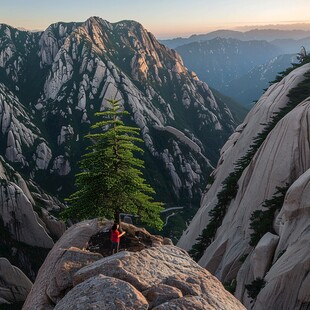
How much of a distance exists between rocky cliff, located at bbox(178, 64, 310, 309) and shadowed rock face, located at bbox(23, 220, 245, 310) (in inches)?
335

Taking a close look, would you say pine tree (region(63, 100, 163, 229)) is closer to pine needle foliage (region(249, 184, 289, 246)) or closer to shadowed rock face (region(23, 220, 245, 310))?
shadowed rock face (region(23, 220, 245, 310))

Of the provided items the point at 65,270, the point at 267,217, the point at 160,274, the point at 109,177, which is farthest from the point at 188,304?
the point at 267,217

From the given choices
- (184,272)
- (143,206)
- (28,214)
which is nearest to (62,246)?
(143,206)

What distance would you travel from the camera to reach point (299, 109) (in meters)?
36.1

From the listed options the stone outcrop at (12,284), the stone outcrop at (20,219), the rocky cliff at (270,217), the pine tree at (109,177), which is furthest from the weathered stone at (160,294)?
the stone outcrop at (20,219)

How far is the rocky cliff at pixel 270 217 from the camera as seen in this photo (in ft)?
76.8

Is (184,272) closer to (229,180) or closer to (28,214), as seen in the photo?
(229,180)

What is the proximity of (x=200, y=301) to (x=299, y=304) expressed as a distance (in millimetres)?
11661

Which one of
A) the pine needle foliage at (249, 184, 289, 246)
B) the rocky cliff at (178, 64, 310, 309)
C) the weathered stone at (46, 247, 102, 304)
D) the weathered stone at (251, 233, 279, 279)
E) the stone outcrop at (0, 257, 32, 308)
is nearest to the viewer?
the weathered stone at (46, 247, 102, 304)

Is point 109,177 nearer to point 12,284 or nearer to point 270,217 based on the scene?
point 270,217

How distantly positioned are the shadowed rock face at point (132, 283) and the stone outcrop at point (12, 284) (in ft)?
210

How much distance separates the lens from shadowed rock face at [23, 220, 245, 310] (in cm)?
1391

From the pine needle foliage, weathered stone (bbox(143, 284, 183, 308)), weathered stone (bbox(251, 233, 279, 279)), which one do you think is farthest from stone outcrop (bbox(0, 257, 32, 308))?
weathered stone (bbox(143, 284, 183, 308))

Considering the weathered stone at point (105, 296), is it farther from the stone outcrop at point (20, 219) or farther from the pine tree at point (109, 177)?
the stone outcrop at point (20, 219)
